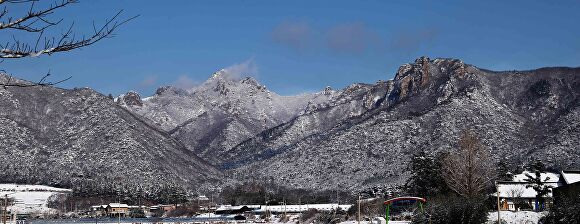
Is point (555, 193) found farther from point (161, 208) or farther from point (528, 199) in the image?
point (161, 208)

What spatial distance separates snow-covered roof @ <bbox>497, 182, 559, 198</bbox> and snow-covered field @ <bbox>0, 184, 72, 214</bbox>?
111 meters

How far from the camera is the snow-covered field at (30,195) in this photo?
6057 inches

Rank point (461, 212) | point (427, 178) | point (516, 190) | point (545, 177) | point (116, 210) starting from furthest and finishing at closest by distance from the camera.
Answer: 1. point (116, 210)
2. point (427, 178)
3. point (545, 177)
4. point (516, 190)
5. point (461, 212)

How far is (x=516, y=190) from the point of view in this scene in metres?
72.8

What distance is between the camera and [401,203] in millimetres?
89438

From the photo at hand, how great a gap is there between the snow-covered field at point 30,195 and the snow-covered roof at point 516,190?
110572mm

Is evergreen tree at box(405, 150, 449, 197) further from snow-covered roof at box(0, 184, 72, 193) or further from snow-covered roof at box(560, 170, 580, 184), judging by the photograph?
snow-covered roof at box(0, 184, 72, 193)

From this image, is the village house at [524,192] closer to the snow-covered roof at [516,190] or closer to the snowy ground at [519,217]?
the snow-covered roof at [516,190]

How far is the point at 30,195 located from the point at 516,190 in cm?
13163

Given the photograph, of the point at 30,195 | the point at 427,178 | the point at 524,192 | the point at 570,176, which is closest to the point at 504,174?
the point at 427,178

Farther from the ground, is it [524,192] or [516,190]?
[516,190]

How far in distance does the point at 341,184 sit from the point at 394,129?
28.0 metres

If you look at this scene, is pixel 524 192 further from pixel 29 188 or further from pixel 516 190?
pixel 29 188

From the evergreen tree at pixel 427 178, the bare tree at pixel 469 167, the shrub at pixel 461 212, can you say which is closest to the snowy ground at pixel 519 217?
the shrub at pixel 461 212
